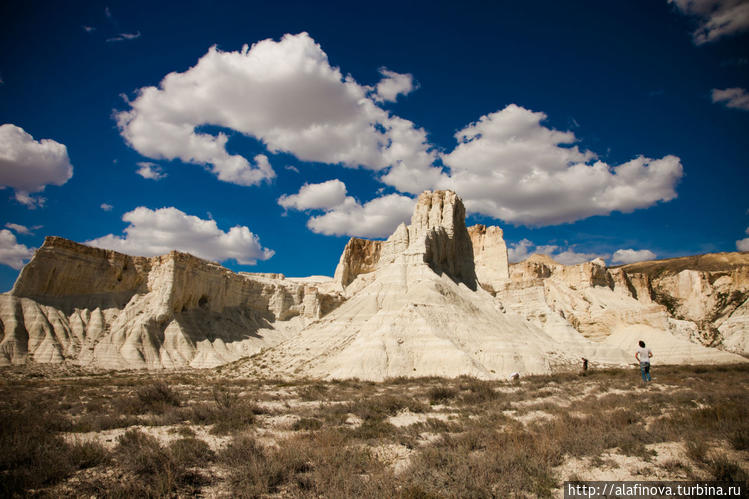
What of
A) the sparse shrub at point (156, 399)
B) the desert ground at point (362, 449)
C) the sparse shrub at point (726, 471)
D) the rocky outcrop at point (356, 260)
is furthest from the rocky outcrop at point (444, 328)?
the rocky outcrop at point (356, 260)

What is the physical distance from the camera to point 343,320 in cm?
3969

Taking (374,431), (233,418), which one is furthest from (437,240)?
(374,431)

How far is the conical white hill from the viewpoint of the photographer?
28.8 m

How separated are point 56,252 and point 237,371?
2859 cm

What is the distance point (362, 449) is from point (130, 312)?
49.9 meters

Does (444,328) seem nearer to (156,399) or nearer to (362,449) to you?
(156,399)

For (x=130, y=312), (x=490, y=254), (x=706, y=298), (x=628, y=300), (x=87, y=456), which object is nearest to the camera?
(x=87, y=456)

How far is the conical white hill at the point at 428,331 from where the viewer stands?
2878 centimetres

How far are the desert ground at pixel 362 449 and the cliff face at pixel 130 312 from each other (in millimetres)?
34333

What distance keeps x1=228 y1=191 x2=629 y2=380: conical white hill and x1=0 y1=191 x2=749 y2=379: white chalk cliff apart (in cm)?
15

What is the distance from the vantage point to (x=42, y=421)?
10180 millimetres

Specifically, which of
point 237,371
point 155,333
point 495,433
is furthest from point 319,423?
point 155,333

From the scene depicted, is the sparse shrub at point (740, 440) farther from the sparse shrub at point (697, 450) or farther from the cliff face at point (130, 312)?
the cliff face at point (130, 312)

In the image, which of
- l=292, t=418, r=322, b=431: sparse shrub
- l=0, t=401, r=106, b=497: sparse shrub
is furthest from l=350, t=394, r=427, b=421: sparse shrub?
l=0, t=401, r=106, b=497: sparse shrub
